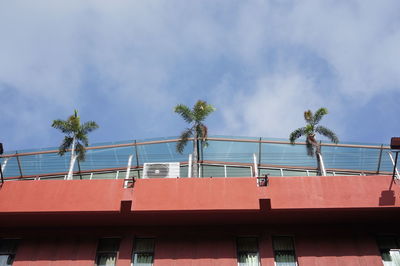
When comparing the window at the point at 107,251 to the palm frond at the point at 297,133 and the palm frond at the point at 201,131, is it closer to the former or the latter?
the palm frond at the point at 201,131

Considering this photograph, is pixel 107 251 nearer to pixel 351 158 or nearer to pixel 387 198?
pixel 387 198

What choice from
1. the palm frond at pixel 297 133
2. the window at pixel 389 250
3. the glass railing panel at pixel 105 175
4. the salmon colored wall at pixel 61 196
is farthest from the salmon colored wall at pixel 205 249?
the palm frond at pixel 297 133

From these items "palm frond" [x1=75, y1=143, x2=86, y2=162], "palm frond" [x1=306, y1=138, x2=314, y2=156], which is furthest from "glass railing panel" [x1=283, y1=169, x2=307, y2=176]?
"palm frond" [x1=75, y1=143, x2=86, y2=162]

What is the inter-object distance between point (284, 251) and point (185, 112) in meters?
12.9

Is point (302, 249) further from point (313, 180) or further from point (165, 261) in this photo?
point (165, 261)

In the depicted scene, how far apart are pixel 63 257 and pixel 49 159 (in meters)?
11.0

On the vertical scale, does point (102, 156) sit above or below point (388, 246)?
above

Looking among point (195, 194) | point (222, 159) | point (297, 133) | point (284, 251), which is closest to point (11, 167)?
point (222, 159)

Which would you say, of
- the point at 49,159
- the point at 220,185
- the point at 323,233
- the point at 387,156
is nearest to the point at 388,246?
the point at 323,233

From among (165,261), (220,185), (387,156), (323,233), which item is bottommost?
(165,261)

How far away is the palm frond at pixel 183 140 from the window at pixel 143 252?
9.45 m

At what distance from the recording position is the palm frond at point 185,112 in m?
22.3

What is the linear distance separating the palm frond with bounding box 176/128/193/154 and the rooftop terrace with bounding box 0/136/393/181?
26 centimetres

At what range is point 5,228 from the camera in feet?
38.4
